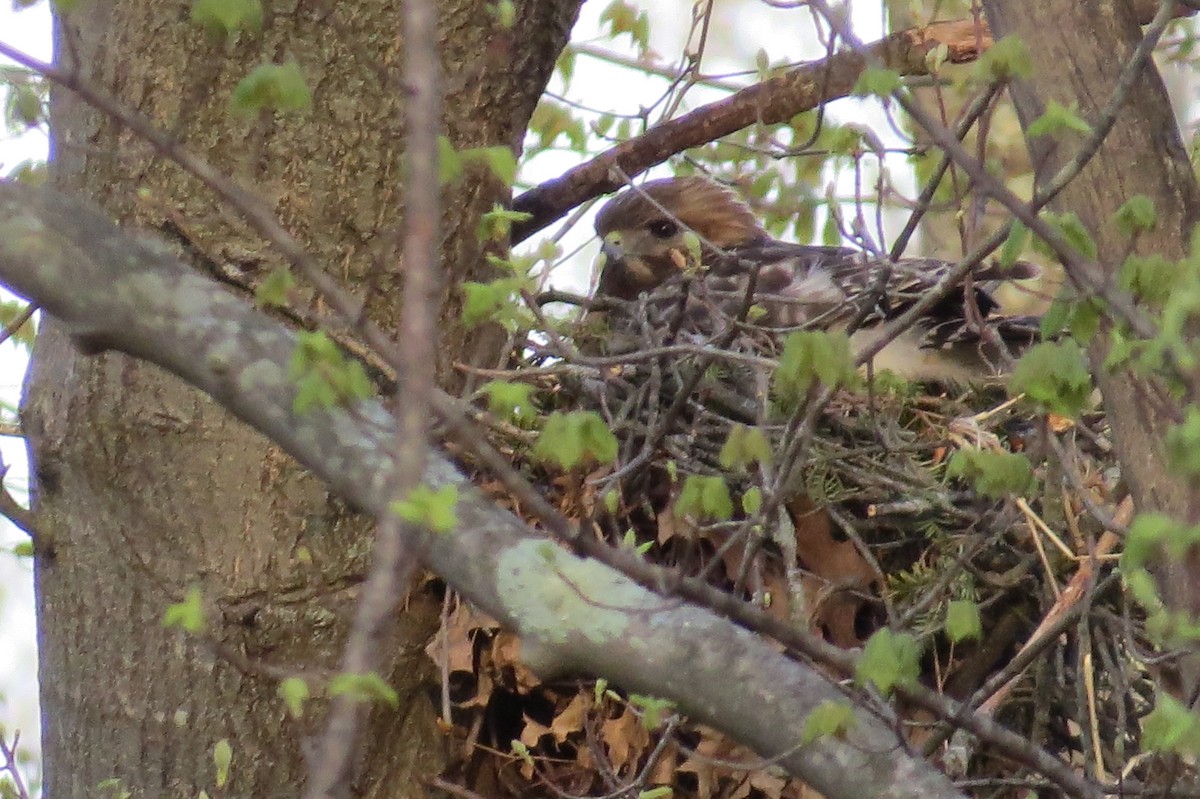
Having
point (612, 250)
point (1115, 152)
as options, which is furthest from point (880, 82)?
point (612, 250)

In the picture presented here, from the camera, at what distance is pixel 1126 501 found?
2664 millimetres

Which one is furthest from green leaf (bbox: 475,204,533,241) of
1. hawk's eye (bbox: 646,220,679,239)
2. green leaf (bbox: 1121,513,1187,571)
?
hawk's eye (bbox: 646,220,679,239)

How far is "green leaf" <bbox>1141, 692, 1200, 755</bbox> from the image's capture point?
1610 mm

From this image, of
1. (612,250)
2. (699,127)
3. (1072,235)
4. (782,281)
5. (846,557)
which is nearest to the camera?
(1072,235)

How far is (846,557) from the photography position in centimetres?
299

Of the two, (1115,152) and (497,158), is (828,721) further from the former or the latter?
(1115,152)

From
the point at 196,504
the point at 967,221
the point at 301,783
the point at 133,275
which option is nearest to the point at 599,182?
the point at 967,221

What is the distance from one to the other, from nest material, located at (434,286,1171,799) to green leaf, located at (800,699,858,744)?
82cm

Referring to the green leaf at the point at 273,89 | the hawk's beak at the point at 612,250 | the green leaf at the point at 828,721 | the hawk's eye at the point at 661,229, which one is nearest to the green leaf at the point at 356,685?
the green leaf at the point at 828,721

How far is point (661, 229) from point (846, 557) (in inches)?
65.5

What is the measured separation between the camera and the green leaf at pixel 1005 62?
5.88 feet

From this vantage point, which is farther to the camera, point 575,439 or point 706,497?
point 706,497

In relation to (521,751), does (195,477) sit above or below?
above

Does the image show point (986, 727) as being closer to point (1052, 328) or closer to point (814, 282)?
point (1052, 328)
